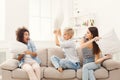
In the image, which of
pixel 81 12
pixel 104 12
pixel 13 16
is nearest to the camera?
pixel 104 12

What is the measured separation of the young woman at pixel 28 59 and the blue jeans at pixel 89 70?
0.71 metres

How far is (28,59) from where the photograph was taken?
4.15m

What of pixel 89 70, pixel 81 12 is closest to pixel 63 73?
pixel 89 70

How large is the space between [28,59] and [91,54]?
1052 mm

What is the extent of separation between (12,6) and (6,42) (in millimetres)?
818

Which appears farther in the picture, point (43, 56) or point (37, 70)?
point (43, 56)

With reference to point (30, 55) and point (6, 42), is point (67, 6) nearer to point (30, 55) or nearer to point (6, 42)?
point (6, 42)

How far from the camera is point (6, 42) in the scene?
5.48 metres

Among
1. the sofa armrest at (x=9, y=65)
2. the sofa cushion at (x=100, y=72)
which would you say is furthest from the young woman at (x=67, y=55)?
the sofa armrest at (x=9, y=65)

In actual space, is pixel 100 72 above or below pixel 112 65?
below

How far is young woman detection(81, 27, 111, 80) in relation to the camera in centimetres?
381

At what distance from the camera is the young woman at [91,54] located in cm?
381

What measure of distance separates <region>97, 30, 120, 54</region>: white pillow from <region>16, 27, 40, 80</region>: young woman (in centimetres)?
106

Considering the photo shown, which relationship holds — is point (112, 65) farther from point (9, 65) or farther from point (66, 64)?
point (9, 65)
